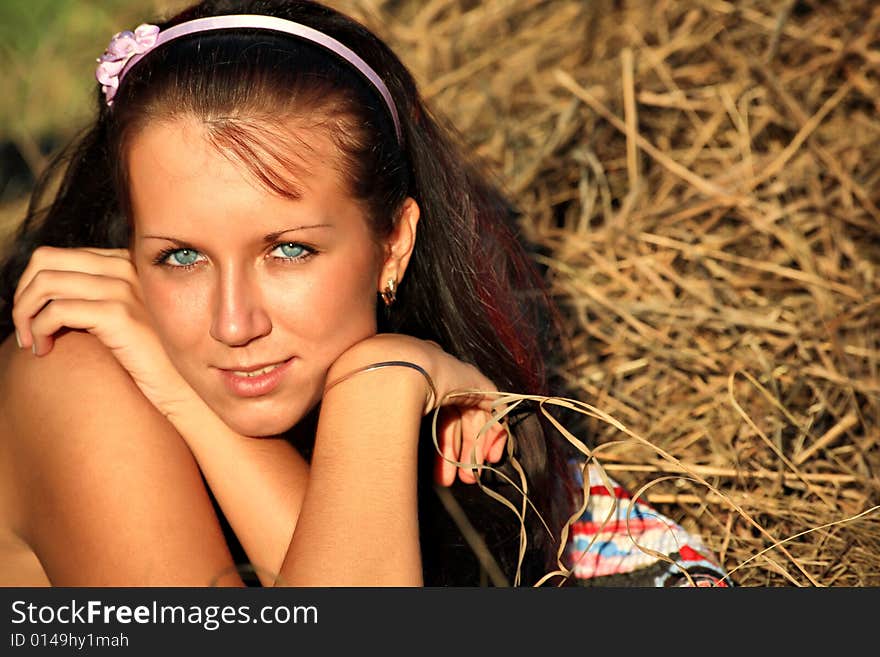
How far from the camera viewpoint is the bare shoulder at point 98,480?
6.69ft

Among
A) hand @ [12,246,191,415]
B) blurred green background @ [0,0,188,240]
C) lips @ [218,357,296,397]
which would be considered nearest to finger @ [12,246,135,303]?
hand @ [12,246,191,415]

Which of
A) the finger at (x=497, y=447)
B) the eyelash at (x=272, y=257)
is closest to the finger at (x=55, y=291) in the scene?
the eyelash at (x=272, y=257)

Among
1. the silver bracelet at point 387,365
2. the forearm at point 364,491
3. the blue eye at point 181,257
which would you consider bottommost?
the forearm at point 364,491

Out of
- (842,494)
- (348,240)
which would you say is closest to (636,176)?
(842,494)

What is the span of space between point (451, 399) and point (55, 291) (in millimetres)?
840

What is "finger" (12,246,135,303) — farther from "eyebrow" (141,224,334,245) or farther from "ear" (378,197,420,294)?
"ear" (378,197,420,294)

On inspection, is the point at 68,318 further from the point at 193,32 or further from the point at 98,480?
the point at 193,32

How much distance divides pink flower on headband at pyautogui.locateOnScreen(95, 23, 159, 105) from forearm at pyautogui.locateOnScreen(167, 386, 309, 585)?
683 mm

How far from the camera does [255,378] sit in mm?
2143

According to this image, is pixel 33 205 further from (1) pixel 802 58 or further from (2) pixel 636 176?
(1) pixel 802 58

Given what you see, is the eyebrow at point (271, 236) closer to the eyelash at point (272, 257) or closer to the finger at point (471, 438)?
the eyelash at point (272, 257)

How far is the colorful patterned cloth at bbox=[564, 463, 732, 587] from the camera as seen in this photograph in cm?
254

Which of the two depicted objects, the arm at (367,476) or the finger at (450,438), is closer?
the arm at (367,476)

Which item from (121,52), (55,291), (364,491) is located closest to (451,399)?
(364,491)
